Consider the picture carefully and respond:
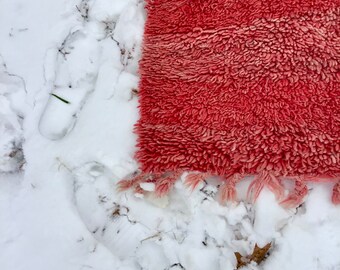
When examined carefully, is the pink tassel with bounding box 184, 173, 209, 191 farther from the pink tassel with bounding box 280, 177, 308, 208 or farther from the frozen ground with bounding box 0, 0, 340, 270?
the pink tassel with bounding box 280, 177, 308, 208

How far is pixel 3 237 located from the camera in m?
0.92

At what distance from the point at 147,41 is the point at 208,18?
0.15m

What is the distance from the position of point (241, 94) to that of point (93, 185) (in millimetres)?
356

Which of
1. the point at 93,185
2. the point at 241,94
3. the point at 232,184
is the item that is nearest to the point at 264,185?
the point at 232,184

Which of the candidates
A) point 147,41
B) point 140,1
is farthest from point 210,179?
point 140,1

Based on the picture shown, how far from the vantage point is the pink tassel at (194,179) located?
2.97 ft

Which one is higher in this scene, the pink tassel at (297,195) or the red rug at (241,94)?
the red rug at (241,94)

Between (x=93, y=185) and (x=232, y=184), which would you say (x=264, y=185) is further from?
(x=93, y=185)

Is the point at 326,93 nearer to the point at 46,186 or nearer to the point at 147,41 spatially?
the point at 147,41

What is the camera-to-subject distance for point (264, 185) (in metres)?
0.89

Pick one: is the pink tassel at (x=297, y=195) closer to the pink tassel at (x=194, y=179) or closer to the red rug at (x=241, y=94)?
the red rug at (x=241, y=94)

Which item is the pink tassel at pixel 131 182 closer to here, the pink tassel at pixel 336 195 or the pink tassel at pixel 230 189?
the pink tassel at pixel 230 189

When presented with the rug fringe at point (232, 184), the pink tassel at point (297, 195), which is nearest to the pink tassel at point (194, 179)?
the rug fringe at point (232, 184)

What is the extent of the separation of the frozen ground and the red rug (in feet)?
0.13
